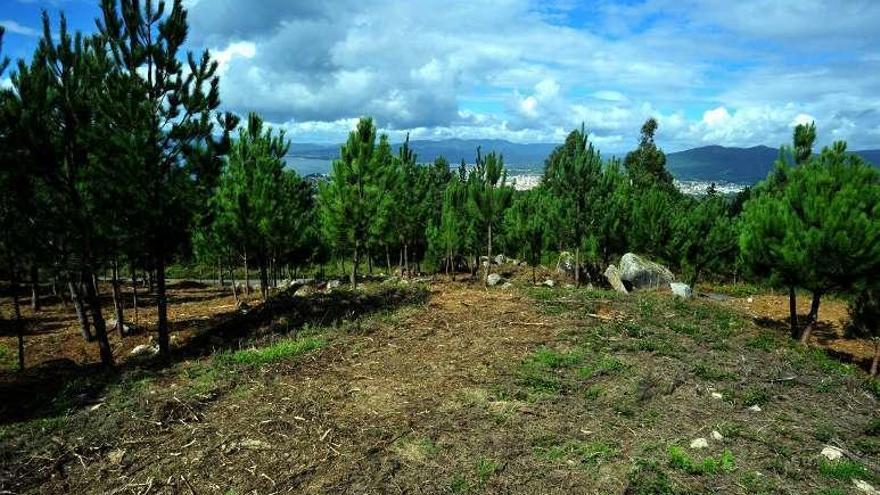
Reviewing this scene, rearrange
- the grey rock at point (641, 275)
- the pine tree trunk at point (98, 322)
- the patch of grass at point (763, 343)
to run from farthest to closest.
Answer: the grey rock at point (641, 275), the pine tree trunk at point (98, 322), the patch of grass at point (763, 343)

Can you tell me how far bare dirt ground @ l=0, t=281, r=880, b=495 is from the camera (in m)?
6.71

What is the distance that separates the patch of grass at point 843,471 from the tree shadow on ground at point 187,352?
11710mm

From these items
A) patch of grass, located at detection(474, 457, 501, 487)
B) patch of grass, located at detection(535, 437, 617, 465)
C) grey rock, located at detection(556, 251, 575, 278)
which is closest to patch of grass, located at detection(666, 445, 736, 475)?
patch of grass, located at detection(535, 437, 617, 465)

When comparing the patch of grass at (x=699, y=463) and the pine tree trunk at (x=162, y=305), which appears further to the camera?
the pine tree trunk at (x=162, y=305)

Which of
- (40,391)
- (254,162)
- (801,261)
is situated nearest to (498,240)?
(254,162)

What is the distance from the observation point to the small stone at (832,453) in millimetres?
7320

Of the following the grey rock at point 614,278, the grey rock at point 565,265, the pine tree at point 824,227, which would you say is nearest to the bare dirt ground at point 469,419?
the pine tree at point 824,227

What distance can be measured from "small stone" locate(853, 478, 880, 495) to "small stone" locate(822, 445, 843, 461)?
54 centimetres

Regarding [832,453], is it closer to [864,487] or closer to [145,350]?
[864,487]

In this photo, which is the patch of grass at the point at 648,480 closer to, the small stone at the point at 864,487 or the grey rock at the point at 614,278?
the small stone at the point at 864,487

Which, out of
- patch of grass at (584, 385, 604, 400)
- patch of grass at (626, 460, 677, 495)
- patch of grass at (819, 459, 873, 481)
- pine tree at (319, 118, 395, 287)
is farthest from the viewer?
pine tree at (319, 118, 395, 287)

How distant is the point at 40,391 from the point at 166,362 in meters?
2.84

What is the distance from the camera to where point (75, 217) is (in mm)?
12742

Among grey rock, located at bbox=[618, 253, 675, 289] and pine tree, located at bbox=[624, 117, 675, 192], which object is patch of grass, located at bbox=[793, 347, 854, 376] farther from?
pine tree, located at bbox=[624, 117, 675, 192]
